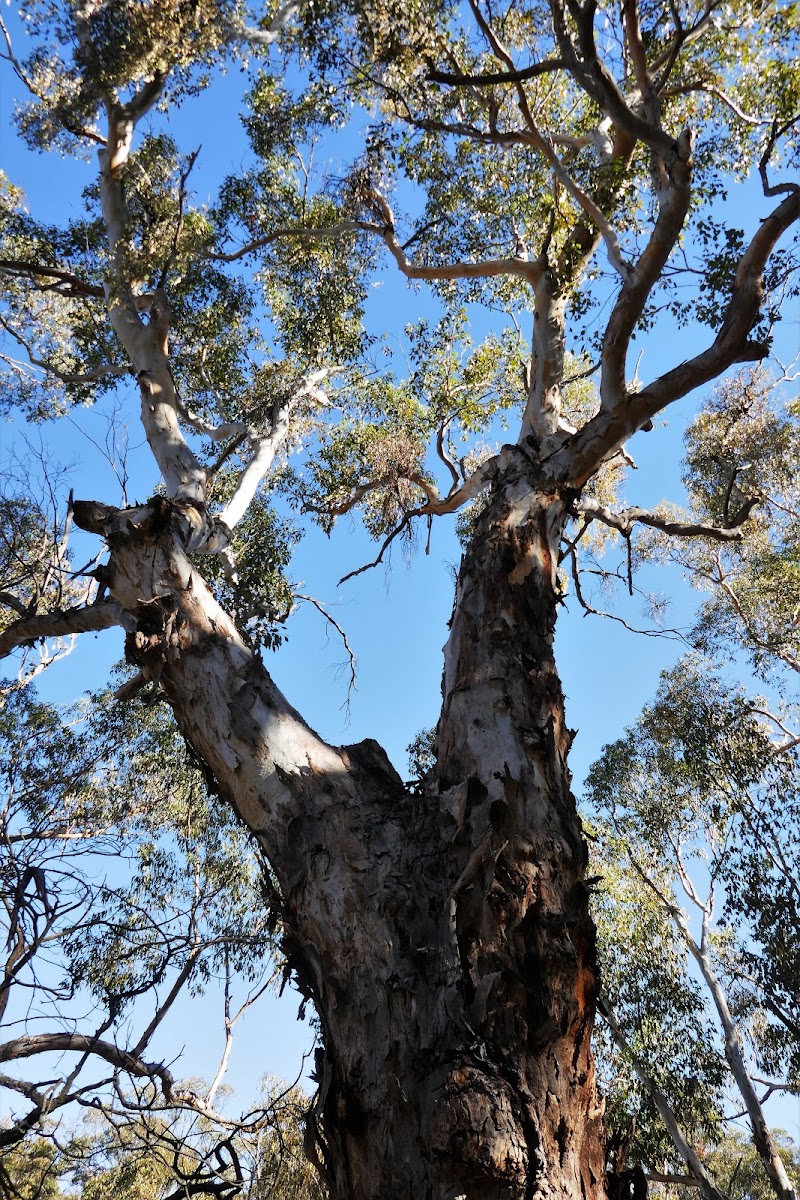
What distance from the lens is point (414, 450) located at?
25.2ft

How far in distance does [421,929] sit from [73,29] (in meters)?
7.80

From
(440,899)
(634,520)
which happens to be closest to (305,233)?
(634,520)

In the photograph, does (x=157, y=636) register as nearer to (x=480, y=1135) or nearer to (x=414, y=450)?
(x=480, y=1135)

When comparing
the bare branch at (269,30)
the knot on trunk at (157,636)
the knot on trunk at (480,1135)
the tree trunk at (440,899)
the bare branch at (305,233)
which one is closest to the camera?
the knot on trunk at (480,1135)

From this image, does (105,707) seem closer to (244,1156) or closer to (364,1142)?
(244,1156)

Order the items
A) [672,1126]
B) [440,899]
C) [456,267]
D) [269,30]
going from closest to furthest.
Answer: [440,899] → [456,267] → [269,30] → [672,1126]

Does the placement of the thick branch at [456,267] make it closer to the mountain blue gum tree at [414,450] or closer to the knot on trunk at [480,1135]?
the mountain blue gum tree at [414,450]

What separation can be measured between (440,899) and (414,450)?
6.04 m

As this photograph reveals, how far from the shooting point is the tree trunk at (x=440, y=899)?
1.73 meters

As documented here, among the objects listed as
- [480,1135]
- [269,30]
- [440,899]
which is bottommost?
[480,1135]

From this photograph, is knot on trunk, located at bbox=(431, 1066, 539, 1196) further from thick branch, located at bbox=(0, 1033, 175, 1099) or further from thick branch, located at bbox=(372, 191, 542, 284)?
thick branch, located at bbox=(372, 191, 542, 284)

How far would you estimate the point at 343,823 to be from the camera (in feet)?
7.60

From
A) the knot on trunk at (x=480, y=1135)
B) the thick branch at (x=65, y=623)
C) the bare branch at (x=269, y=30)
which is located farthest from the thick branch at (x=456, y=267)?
the knot on trunk at (x=480, y=1135)

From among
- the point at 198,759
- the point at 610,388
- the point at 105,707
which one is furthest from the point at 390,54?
the point at 105,707
